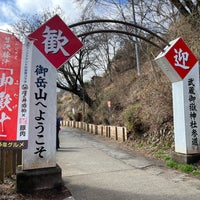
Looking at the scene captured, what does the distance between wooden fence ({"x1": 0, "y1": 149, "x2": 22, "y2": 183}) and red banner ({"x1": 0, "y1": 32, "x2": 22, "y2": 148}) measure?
4.14 ft

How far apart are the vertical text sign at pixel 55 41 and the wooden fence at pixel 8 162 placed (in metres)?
2.60

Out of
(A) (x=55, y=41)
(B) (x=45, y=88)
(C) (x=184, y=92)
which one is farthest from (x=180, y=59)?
(B) (x=45, y=88)

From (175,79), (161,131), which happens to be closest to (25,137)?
(175,79)

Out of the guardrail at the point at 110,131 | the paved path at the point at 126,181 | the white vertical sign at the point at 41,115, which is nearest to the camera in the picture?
the paved path at the point at 126,181

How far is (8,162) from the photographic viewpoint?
5.84 meters

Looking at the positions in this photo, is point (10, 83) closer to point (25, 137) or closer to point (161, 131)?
point (25, 137)

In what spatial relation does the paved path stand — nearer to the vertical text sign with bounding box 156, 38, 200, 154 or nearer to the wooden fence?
the vertical text sign with bounding box 156, 38, 200, 154

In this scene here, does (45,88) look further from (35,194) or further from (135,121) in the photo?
(135,121)

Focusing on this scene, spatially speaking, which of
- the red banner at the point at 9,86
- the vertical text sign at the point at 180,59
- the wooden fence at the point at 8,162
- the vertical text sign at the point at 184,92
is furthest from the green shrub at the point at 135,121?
the red banner at the point at 9,86

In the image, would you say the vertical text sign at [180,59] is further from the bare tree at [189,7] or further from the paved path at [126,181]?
the bare tree at [189,7]

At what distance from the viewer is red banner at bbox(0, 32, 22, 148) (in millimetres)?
4574

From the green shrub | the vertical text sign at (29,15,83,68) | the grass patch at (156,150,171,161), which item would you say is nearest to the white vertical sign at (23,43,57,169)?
the vertical text sign at (29,15,83,68)

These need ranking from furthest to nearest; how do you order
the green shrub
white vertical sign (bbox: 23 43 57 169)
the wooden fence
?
1. the green shrub
2. the wooden fence
3. white vertical sign (bbox: 23 43 57 169)

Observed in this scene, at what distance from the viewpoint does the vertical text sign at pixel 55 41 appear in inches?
206
